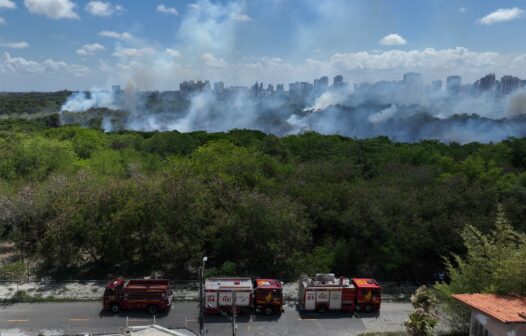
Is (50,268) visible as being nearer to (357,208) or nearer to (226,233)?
(226,233)

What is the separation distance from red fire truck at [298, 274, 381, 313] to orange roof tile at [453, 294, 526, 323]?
9.55 m

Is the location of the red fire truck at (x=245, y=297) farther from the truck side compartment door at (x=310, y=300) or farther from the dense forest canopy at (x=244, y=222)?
the dense forest canopy at (x=244, y=222)

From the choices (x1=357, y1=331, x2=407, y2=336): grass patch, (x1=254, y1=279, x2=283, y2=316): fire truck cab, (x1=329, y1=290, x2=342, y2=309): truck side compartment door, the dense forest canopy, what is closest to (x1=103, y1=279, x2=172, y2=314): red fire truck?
the dense forest canopy

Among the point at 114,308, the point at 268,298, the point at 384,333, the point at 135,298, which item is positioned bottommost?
A: the point at 114,308

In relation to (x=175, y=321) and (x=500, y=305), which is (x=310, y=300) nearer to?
(x=175, y=321)

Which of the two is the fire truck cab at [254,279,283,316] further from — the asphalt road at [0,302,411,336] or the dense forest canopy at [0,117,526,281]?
the dense forest canopy at [0,117,526,281]

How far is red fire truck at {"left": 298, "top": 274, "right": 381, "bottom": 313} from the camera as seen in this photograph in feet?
78.5

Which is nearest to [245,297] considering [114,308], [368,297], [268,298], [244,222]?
[268,298]


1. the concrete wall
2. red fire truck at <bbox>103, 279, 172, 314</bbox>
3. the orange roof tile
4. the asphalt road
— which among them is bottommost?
the asphalt road

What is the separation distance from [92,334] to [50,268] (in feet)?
35.0

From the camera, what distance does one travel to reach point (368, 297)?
24266mm

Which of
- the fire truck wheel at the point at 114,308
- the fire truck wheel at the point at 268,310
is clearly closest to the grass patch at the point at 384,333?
the fire truck wheel at the point at 268,310

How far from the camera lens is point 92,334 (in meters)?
20.6

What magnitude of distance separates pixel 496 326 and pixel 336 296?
1137cm
